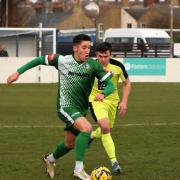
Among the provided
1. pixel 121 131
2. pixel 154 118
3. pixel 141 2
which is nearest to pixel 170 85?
pixel 154 118

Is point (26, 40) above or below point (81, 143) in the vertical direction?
above

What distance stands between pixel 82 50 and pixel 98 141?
4.78 metres

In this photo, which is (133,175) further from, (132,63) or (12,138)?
(132,63)

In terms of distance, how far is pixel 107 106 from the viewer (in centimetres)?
1119

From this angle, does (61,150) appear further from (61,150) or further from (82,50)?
(82,50)

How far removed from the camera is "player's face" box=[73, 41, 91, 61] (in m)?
9.57

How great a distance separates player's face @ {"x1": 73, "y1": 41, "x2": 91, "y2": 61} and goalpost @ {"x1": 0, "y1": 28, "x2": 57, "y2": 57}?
Result: 29301 millimetres

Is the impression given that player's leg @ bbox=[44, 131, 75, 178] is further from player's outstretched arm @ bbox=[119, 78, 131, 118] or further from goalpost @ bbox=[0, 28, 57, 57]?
goalpost @ bbox=[0, 28, 57, 57]

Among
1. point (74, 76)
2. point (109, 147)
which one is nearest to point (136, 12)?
point (109, 147)

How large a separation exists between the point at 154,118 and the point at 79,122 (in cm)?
996

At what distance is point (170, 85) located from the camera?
3622 centimetres

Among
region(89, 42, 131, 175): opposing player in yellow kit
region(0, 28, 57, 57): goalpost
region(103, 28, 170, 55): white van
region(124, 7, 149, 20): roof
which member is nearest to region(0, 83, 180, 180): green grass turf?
region(89, 42, 131, 175): opposing player in yellow kit

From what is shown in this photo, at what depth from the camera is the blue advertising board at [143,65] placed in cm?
3751

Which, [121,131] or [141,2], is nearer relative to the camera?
[121,131]
